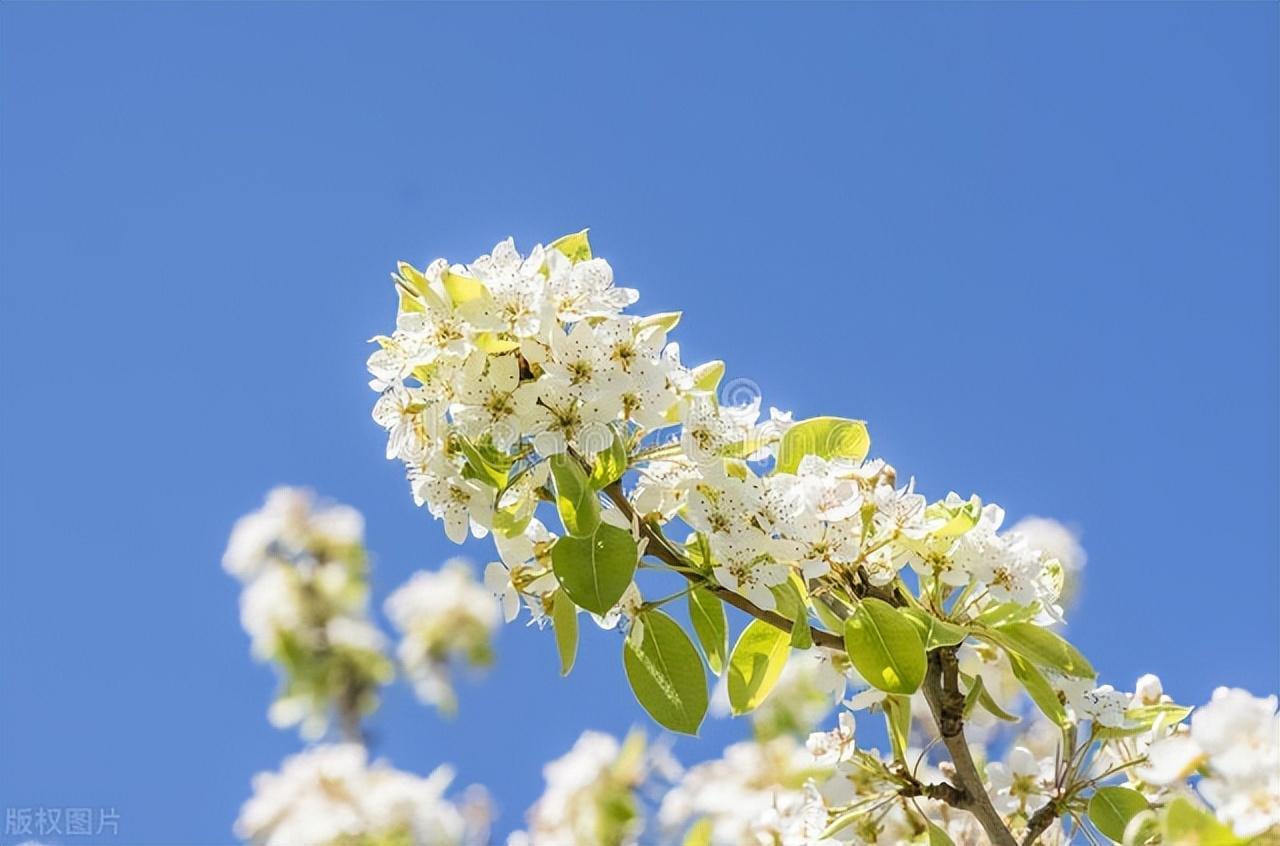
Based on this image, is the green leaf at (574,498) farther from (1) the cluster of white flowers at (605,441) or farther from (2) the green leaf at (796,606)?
(2) the green leaf at (796,606)

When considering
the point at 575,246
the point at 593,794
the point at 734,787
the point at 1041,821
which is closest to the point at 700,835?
the point at 1041,821

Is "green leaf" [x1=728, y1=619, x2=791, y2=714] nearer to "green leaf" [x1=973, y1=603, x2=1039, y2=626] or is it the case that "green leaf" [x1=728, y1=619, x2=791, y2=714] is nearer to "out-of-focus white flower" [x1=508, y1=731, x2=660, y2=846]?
"green leaf" [x1=973, y1=603, x2=1039, y2=626]

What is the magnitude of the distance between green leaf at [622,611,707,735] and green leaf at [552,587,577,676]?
0.05 m

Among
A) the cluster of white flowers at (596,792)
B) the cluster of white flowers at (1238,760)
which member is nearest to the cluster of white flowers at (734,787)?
the cluster of white flowers at (596,792)

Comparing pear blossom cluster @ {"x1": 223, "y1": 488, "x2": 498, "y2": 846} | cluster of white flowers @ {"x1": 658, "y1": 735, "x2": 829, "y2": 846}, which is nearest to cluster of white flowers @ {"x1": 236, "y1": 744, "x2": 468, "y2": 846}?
pear blossom cluster @ {"x1": 223, "y1": 488, "x2": 498, "y2": 846}

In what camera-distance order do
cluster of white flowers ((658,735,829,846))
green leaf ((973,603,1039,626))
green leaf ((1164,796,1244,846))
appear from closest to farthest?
green leaf ((1164,796,1244,846))
green leaf ((973,603,1039,626))
cluster of white flowers ((658,735,829,846))

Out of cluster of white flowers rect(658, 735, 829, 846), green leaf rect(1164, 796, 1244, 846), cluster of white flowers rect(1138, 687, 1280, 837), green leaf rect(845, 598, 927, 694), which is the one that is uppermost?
cluster of white flowers rect(658, 735, 829, 846)

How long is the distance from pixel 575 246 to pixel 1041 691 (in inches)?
25.8

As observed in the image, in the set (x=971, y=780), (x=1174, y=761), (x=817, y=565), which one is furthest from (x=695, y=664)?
(x=1174, y=761)

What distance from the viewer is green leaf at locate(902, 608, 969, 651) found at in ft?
3.97

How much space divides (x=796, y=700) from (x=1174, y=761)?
2.58 m

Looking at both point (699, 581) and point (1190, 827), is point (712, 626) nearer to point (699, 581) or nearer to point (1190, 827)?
point (699, 581)

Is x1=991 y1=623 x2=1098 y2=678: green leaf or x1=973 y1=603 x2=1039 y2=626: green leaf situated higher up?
x1=973 y1=603 x2=1039 y2=626: green leaf

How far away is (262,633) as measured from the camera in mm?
5316
